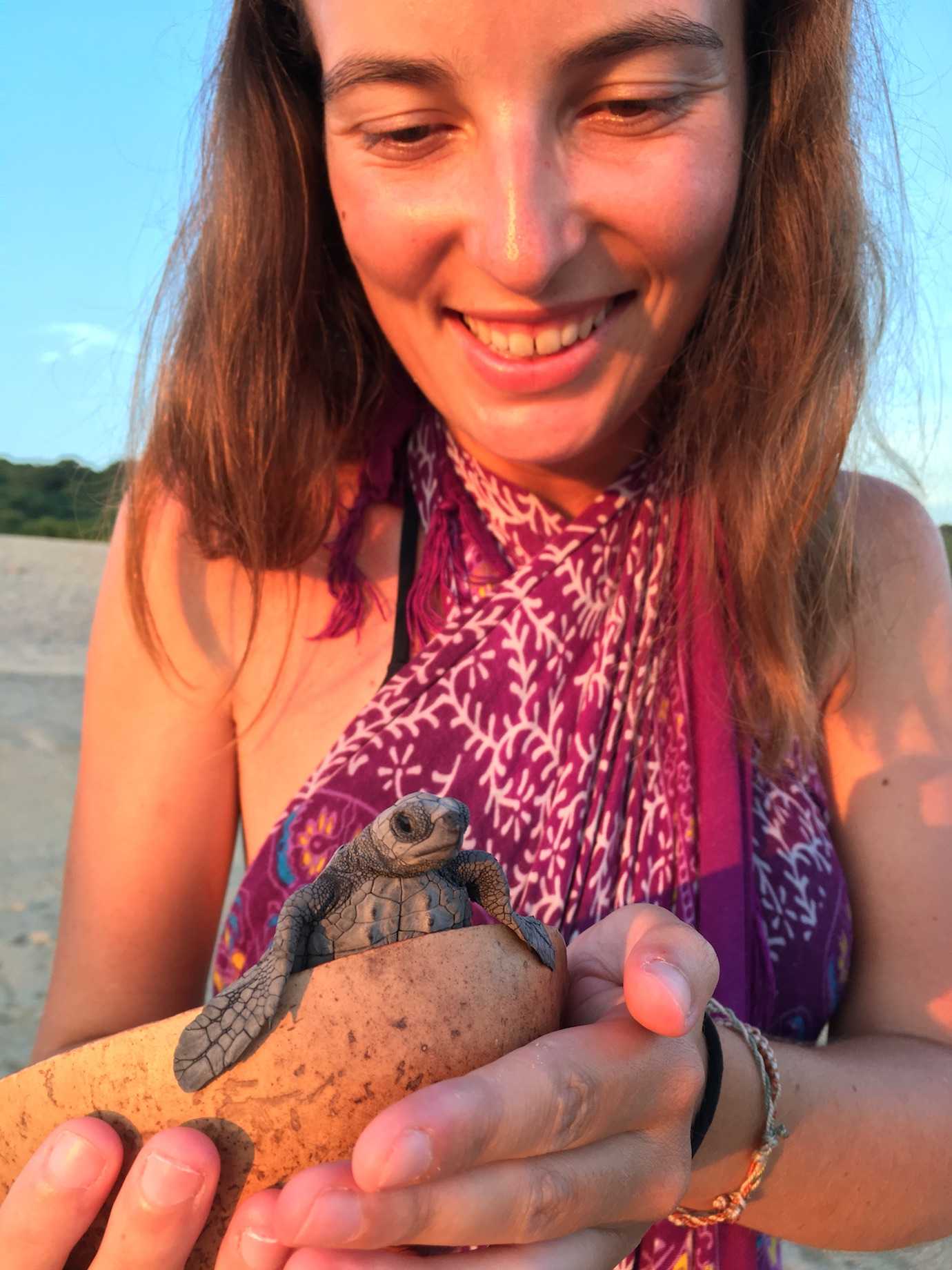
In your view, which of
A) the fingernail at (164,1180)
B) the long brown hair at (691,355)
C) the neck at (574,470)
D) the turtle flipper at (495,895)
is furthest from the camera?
the neck at (574,470)

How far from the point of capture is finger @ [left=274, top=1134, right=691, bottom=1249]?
935 mm

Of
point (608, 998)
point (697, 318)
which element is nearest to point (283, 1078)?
point (608, 998)

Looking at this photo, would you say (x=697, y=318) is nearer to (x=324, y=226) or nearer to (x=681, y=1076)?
(x=324, y=226)

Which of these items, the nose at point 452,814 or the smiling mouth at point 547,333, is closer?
the nose at point 452,814

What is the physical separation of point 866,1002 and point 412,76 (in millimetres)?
1623

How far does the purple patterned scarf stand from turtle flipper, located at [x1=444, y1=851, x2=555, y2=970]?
1.60 feet

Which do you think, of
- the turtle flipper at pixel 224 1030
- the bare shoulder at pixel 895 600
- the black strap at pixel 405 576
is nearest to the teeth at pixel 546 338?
the black strap at pixel 405 576

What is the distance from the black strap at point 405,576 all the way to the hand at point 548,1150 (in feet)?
2.84

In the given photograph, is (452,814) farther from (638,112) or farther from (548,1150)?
(638,112)

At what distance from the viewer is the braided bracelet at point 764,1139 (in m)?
1.38

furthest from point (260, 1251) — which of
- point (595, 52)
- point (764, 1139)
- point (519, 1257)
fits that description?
point (595, 52)

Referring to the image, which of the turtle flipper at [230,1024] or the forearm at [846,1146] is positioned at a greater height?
the turtle flipper at [230,1024]

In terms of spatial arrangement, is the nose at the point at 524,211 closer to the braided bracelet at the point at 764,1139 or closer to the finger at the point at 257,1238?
the braided bracelet at the point at 764,1139

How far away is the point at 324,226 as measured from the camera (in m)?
2.06
